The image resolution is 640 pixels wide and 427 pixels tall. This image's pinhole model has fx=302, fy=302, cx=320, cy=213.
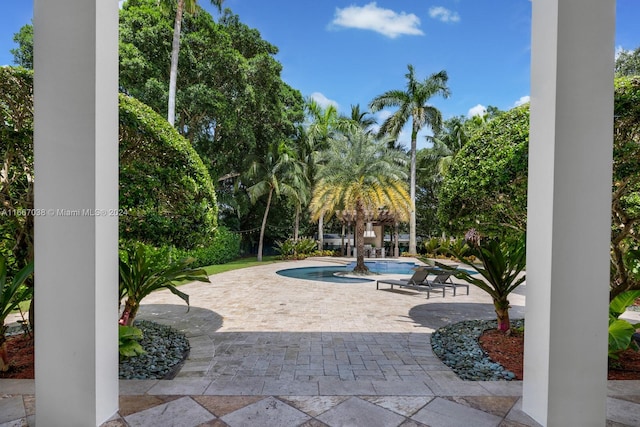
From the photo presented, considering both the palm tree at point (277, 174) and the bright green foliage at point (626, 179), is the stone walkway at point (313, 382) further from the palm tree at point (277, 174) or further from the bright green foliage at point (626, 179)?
the palm tree at point (277, 174)

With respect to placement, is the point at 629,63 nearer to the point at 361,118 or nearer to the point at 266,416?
the point at 361,118

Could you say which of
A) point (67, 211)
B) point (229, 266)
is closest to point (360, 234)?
point (229, 266)

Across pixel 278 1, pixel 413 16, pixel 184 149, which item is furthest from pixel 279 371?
pixel 413 16

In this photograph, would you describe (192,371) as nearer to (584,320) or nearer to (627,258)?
(584,320)

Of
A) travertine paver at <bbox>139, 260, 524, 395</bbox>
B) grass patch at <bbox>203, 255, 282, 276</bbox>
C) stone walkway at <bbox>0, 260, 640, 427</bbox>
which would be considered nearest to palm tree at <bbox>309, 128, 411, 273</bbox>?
travertine paver at <bbox>139, 260, 524, 395</bbox>

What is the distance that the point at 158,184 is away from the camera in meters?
4.52

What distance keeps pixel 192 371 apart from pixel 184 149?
10.8 feet

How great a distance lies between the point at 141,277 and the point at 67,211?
2.57 m

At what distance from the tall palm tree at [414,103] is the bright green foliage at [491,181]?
58.1ft

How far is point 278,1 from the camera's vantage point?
14.0 metres

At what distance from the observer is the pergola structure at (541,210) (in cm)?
245

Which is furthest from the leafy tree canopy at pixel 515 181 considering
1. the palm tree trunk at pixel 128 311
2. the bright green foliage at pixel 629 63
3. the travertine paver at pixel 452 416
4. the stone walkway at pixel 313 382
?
the bright green foliage at pixel 629 63

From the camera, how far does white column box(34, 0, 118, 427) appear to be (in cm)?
249

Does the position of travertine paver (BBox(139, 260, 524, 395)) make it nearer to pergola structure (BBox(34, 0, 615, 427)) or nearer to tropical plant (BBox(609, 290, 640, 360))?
pergola structure (BBox(34, 0, 615, 427))
